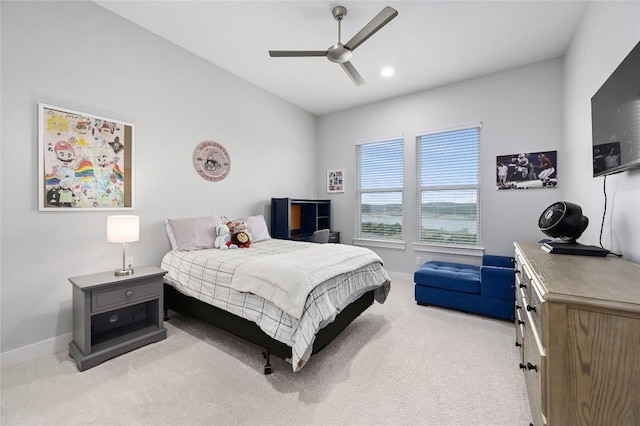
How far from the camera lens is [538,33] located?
2801mm

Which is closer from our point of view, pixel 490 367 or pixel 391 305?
pixel 490 367

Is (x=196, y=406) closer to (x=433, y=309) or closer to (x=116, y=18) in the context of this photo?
(x=433, y=309)

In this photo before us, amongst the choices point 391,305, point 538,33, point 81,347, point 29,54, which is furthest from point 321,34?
point 81,347

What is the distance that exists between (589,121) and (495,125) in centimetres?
143

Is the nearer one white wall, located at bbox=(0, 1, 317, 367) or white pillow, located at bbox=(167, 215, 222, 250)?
white wall, located at bbox=(0, 1, 317, 367)

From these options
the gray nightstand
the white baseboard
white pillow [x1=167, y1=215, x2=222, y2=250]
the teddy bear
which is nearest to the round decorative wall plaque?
white pillow [x1=167, y1=215, x2=222, y2=250]

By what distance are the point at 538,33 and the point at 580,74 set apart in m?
0.67

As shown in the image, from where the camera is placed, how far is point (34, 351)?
212 centimetres

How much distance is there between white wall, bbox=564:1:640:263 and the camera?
154 cm

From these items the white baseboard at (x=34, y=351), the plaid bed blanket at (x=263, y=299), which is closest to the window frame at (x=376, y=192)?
the plaid bed blanket at (x=263, y=299)

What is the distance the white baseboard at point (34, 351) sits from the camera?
2.00 meters

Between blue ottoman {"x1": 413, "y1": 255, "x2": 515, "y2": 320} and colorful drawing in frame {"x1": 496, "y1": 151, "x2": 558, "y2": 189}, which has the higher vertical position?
colorful drawing in frame {"x1": 496, "y1": 151, "x2": 558, "y2": 189}

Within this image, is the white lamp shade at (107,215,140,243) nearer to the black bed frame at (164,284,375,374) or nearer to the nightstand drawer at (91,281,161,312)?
the nightstand drawer at (91,281,161,312)

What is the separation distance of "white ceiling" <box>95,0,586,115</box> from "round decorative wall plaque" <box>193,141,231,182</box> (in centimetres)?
115
